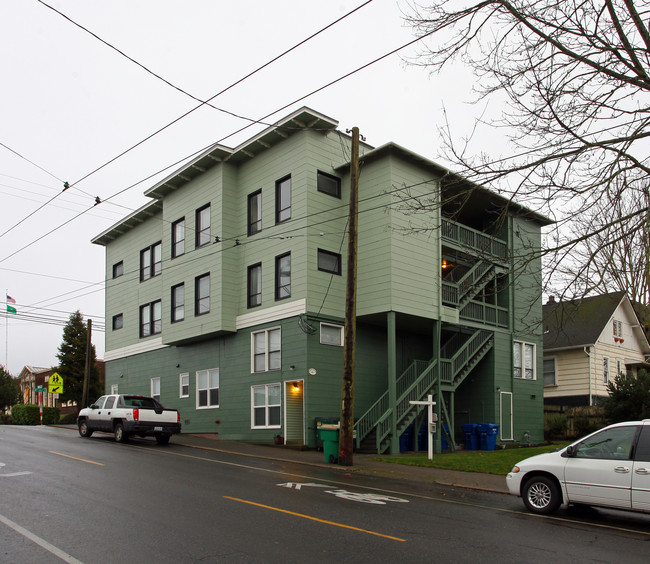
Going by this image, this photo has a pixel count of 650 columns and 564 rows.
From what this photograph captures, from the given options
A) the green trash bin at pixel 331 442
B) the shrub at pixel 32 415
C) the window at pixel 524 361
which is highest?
the window at pixel 524 361

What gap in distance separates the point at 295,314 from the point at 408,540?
16.3m

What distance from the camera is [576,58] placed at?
38.0ft

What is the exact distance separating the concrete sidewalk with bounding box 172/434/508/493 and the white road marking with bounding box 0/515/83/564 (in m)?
9.49

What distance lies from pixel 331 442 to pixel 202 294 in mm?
11586

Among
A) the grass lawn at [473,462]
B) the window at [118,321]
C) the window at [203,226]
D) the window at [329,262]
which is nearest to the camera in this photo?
the grass lawn at [473,462]

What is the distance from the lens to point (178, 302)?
3052 centimetres

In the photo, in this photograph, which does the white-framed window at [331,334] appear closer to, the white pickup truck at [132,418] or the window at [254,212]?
the window at [254,212]

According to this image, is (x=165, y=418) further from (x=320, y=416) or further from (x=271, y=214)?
(x=271, y=214)

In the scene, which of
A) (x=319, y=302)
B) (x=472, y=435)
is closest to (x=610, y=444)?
(x=319, y=302)

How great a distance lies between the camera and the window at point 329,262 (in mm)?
25098

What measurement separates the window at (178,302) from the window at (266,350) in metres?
5.17

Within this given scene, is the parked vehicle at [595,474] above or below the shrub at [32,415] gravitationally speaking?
above

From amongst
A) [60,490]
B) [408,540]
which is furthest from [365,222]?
[408,540]

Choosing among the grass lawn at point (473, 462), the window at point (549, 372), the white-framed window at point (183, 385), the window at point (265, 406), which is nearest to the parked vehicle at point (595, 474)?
the grass lawn at point (473, 462)
